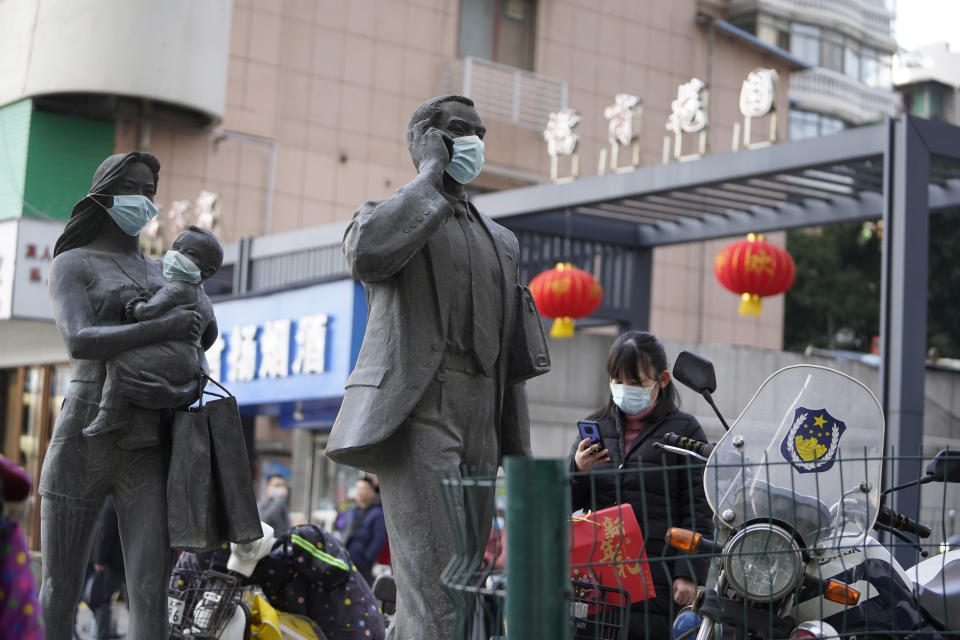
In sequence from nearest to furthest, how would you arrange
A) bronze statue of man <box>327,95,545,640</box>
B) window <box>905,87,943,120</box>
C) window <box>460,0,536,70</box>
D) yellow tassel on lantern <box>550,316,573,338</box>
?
bronze statue of man <box>327,95,545,640</box>, yellow tassel on lantern <box>550,316,573,338</box>, window <box>460,0,536,70</box>, window <box>905,87,943,120</box>

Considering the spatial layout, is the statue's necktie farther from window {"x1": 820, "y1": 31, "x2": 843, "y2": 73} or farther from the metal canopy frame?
window {"x1": 820, "y1": 31, "x2": 843, "y2": 73}

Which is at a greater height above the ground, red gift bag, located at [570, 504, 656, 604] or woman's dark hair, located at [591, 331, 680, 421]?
woman's dark hair, located at [591, 331, 680, 421]

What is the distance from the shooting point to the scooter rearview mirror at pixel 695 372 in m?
5.03

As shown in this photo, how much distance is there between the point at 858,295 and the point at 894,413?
20470 mm

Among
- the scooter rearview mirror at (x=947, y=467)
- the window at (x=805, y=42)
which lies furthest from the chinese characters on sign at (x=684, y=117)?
the window at (x=805, y=42)

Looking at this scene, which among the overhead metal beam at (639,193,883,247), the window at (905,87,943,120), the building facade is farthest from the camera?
the window at (905,87,943,120)

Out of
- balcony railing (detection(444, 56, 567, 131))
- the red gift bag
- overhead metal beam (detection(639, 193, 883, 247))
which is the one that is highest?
balcony railing (detection(444, 56, 567, 131))

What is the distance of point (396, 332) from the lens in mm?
4922

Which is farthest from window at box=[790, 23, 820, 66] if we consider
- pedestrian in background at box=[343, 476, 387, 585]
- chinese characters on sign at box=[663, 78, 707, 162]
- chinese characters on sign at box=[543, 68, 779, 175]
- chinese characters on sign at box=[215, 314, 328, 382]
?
pedestrian in background at box=[343, 476, 387, 585]

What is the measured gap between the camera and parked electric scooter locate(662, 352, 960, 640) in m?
4.08

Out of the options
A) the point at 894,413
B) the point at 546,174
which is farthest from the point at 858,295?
the point at 894,413

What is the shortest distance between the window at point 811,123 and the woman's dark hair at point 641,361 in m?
34.4

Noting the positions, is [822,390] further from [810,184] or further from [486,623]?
[810,184]

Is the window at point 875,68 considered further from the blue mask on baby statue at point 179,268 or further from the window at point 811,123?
the blue mask on baby statue at point 179,268
